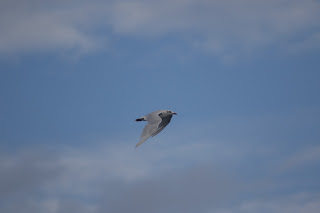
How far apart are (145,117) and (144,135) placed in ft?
21.6

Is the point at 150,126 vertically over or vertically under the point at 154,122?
under

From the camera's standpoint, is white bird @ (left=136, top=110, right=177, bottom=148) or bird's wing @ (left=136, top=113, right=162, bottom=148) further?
white bird @ (left=136, top=110, right=177, bottom=148)

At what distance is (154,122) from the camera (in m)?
58.4

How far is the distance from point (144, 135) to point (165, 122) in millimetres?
10051

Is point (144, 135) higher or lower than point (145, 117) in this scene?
lower

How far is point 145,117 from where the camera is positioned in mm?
61625

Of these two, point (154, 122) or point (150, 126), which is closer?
point (150, 126)

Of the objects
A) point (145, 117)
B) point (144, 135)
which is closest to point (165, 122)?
point (145, 117)

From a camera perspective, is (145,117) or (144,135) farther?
(145,117)

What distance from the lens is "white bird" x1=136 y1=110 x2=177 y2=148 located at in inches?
2186

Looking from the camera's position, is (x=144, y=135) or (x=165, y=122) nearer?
(x=144, y=135)

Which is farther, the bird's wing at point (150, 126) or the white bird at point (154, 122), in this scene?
the white bird at point (154, 122)

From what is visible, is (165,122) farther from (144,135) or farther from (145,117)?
(144,135)

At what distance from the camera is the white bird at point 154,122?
55.5 metres
